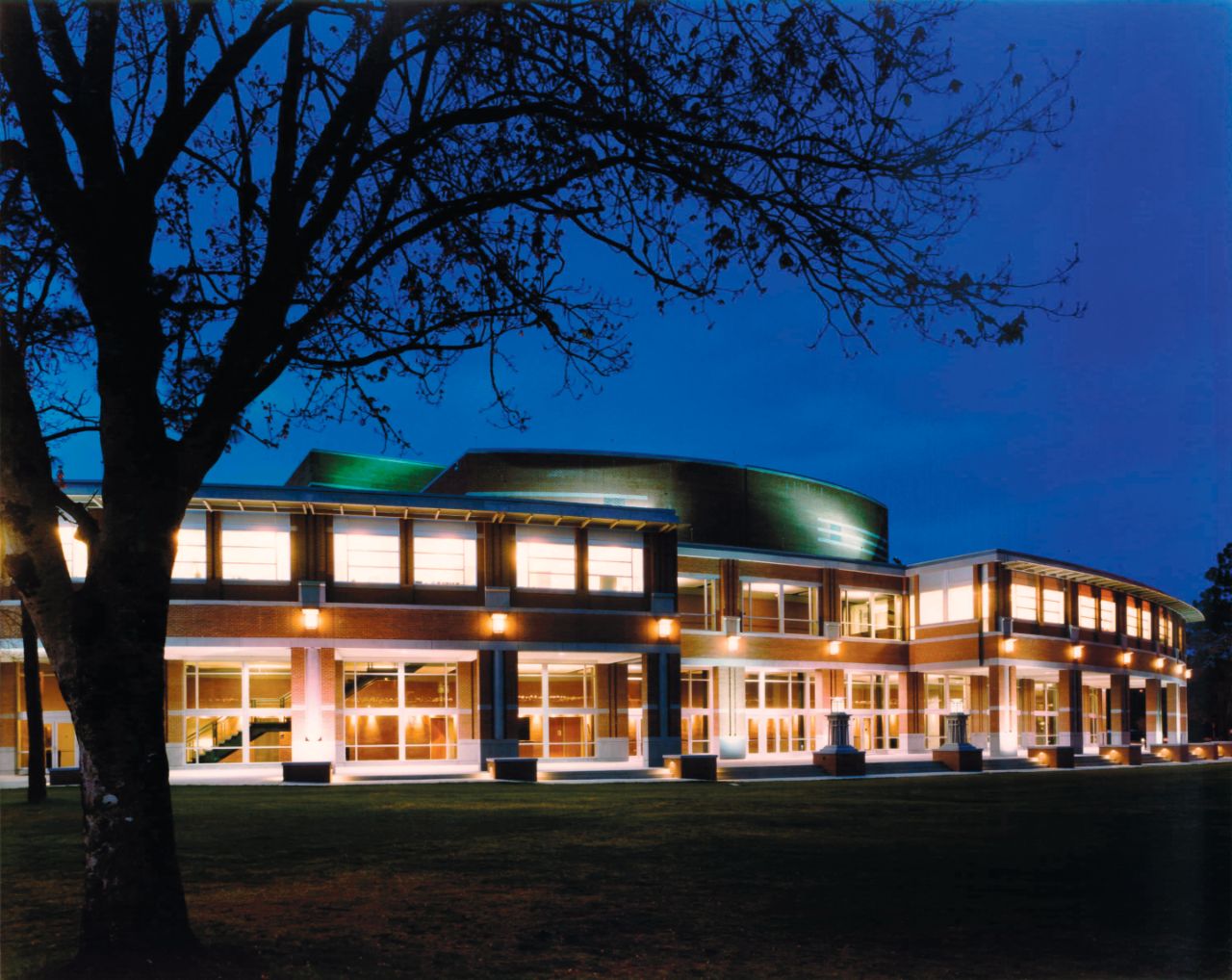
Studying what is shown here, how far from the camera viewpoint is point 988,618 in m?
50.3

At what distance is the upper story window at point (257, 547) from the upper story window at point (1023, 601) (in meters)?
31.5

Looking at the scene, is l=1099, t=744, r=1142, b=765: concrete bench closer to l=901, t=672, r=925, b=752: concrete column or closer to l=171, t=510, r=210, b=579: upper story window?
l=901, t=672, r=925, b=752: concrete column

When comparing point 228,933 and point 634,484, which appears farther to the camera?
point 634,484

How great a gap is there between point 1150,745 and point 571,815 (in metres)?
48.8

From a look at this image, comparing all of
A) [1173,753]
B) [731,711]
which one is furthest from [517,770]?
[1173,753]

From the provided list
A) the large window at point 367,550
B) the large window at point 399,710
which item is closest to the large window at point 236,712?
the large window at point 399,710

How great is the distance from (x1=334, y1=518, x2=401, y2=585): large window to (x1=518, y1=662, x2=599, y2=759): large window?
23.2 feet

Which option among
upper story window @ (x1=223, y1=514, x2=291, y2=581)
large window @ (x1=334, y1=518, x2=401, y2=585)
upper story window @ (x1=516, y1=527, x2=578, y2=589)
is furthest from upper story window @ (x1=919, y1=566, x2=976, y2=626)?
upper story window @ (x1=223, y1=514, x2=291, y2=581)

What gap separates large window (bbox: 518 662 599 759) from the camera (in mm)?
42097

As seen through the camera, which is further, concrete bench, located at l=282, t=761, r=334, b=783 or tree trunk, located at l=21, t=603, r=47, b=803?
concrete bench, located at l=282, t=761, r=334, b=783

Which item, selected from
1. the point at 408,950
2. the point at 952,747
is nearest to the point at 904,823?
the point at 408,950

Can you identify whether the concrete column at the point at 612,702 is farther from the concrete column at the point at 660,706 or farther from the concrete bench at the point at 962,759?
the concrete bench at the point at 962,759

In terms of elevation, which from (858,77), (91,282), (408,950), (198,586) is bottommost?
(408,950)

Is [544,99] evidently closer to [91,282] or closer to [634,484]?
[91,282]
